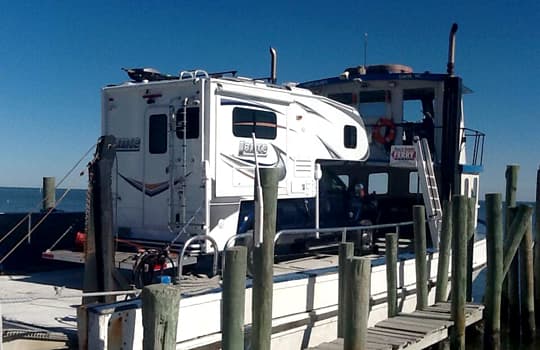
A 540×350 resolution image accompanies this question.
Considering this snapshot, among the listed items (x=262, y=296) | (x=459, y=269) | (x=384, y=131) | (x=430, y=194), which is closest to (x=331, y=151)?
(x=430, y=194)

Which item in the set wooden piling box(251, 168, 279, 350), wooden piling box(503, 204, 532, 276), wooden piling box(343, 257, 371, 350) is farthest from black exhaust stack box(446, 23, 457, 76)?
wooden piling box(251, 168, 279, 350)

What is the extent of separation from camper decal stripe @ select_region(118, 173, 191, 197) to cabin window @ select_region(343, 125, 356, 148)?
424 cm

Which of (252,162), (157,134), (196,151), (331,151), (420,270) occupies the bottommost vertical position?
(420,270)

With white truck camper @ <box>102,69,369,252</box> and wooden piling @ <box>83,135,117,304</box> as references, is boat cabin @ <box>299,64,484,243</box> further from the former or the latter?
wooden piling @ <box>83,135,117,304</box>

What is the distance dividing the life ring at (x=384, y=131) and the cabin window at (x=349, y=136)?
1352 mm

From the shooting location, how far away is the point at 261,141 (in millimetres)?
10078

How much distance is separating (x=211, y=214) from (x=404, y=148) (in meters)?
4.79

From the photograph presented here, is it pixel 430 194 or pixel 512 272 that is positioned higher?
pixel 430 194

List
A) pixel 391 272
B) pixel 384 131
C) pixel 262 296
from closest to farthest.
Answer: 1. pixel 262 296
2. pixel 391 272
3. pixel 384 131

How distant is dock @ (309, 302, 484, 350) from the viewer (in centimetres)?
782

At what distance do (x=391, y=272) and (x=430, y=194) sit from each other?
290 centimetres

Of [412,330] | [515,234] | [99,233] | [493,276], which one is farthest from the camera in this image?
[515,234]

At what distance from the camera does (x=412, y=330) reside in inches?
336

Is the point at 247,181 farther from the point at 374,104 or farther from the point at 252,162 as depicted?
the point at 374,104
